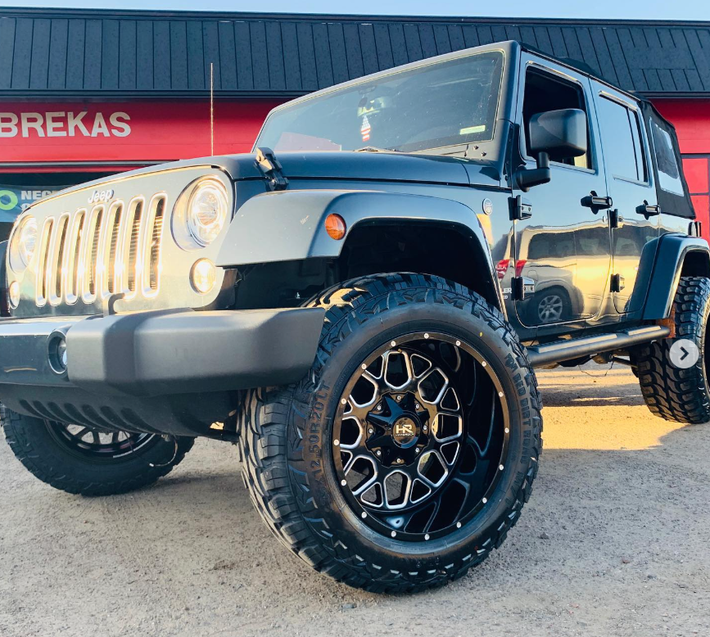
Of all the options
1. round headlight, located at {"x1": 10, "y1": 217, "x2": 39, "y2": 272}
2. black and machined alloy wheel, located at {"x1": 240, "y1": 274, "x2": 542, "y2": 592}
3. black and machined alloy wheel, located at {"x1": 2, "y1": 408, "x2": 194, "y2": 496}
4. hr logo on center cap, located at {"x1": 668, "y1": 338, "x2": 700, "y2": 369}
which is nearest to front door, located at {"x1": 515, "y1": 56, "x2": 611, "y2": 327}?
black and machined alloy wheel, located at {"x1": 240, "y1": 274, "x2": 542, "y2": 592}

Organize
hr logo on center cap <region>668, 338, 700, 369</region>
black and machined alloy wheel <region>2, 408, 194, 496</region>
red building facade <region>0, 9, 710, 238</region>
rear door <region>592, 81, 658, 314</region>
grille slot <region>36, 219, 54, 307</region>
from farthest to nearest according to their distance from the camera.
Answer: red building facade <region>0, 9, 710, 238</region>
hr logo on center cap <region>668, 338, 700, 369</region>
rear door <region>592, 81, 658, 314</region>
black and machined alloy wheel <region>2, 408, 194, 496</region>
grille slot <region>36, 219, 54, 307</region>

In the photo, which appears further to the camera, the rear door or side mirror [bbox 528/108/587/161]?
the rear door

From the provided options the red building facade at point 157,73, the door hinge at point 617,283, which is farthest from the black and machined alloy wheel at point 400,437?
the red building facade at point 157,73

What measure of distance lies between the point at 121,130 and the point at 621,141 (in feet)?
29.9

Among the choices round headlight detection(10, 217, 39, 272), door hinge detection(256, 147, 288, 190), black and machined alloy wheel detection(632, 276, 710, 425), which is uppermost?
door hinge detection(256, 147, 288, 190)

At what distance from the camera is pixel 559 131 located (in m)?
2.95

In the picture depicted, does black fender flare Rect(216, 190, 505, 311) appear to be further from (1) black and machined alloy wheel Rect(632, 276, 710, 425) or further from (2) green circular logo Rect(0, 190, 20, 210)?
(2) green circular logo Rect(0, 190, 20, 210)

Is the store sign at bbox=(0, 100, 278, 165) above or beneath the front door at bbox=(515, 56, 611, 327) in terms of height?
above

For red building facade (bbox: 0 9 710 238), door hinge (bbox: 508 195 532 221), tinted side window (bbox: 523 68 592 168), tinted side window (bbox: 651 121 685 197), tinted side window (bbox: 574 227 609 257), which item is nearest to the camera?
door hinge (bbox: 508 195 532 221)

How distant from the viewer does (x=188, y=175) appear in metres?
2.35

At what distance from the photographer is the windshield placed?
3.23 m

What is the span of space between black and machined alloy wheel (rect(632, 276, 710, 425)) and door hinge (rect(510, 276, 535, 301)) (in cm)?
173

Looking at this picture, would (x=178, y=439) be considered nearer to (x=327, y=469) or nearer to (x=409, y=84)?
(x=327, y=469)

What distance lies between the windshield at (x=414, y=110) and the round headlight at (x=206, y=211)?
4.15ft
